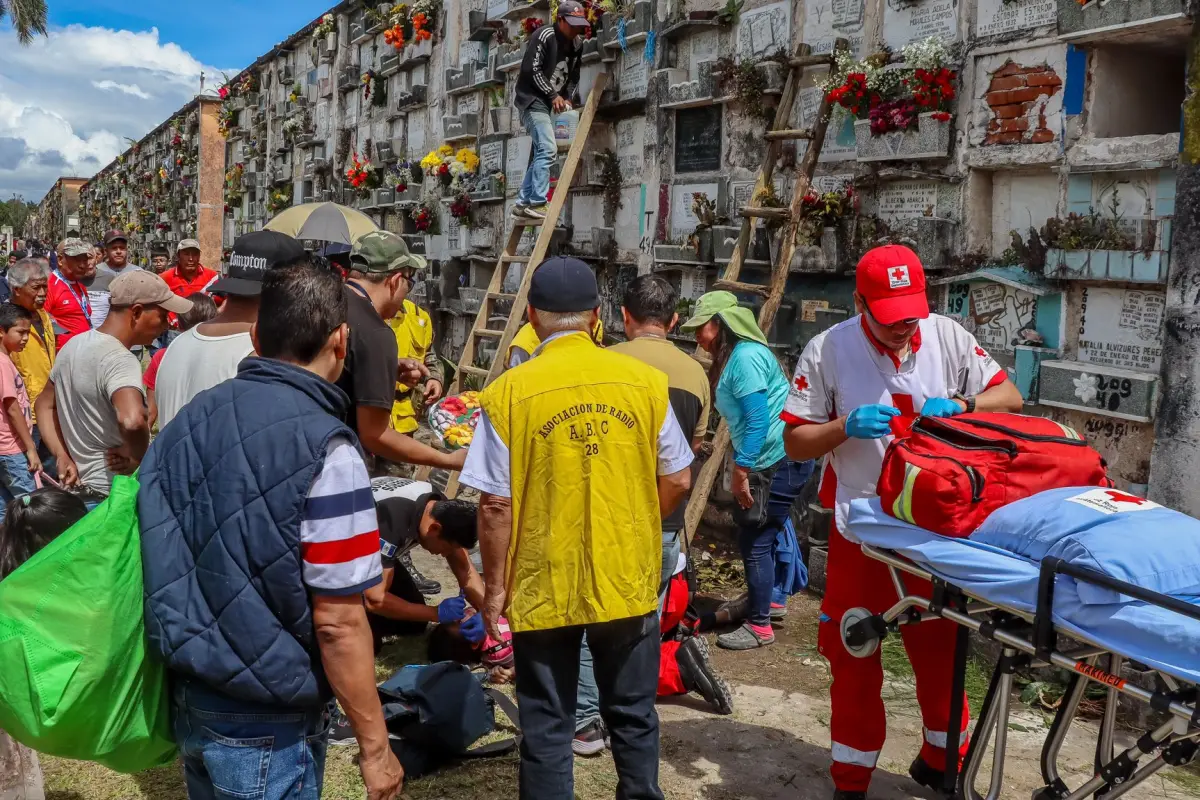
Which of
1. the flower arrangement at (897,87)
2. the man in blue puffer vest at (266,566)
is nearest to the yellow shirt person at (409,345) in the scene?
the flower arrangement at (897,87)

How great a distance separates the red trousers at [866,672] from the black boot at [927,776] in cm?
3

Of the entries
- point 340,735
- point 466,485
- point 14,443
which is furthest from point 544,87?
point 466,485

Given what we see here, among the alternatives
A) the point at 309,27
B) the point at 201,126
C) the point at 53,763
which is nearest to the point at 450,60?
the point at 309,27

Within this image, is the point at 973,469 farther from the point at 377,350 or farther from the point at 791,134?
the point at 791,134

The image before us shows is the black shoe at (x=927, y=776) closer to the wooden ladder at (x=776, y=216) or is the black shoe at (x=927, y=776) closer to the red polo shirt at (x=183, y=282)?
the wooden ladder at (x=776, y=216)

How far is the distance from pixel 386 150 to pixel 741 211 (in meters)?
7.37

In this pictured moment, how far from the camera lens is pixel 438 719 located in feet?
12.5

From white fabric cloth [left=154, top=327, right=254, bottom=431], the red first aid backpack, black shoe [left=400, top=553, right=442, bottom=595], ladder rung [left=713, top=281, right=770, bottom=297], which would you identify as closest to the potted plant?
ladder rung [left=713, top=281, right=770, bottom=297]

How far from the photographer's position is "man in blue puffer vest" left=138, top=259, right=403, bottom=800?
207cm

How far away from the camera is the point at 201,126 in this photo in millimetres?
21250

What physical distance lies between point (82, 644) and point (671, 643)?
2.95 metres

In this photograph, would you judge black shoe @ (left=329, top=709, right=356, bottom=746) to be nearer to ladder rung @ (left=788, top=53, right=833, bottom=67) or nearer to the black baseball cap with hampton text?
the black baseball cap with hampton text

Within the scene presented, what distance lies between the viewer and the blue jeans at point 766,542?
519cm

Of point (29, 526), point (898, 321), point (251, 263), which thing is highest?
point (251, 263)
